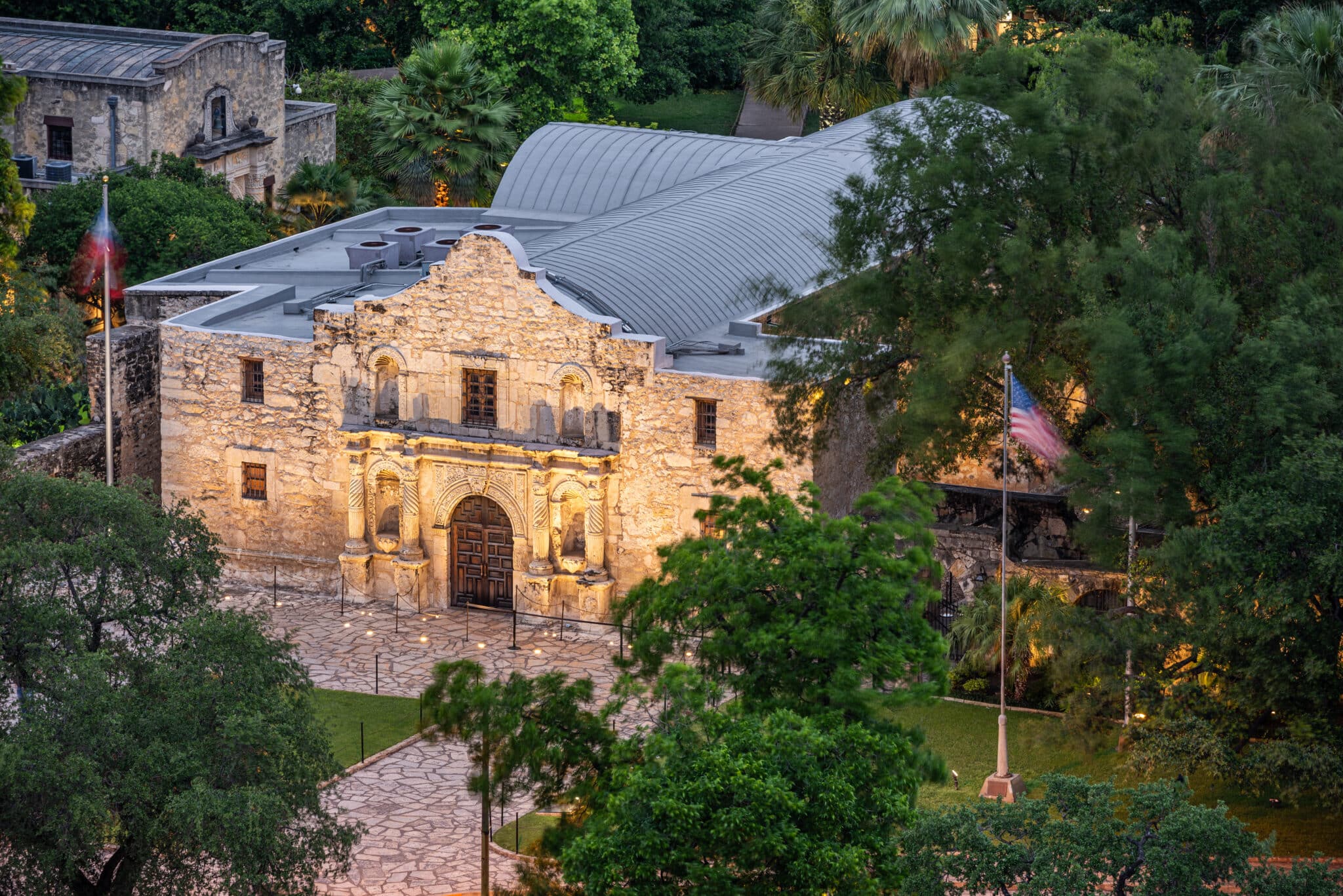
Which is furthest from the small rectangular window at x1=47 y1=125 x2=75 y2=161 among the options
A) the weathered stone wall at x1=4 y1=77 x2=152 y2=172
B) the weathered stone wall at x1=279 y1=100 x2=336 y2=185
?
the weathered stone wall at x1=279 y1=100 x2=336 y2=185

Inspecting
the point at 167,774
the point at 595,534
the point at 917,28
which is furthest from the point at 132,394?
the point at 917,28

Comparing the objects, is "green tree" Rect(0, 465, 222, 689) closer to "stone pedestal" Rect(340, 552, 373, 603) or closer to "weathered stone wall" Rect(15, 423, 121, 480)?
"stone pedestal" Rect(340, 552, 373, 603)

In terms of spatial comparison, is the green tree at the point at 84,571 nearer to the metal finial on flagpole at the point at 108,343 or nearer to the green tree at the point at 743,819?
the green tree at the point at 743,819

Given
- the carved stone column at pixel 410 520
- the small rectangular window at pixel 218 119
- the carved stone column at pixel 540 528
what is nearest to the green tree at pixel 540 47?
the small rectangular window at pixel 218 119


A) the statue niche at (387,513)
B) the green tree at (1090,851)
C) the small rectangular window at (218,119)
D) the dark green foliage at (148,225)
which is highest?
the small rectangular window at (218,119)

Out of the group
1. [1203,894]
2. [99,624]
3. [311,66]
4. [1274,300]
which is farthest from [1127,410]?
[311,66]
